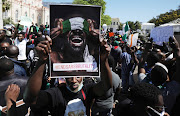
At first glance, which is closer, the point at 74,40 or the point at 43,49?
the point at 43,49

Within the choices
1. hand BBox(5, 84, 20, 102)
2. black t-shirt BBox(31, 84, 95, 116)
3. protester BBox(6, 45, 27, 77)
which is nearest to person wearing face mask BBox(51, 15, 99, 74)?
black t-shirt BBox(31, 84, 95, 116)

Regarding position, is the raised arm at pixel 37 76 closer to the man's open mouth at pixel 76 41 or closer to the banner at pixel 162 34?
the man's open mouth at pixel 76 41

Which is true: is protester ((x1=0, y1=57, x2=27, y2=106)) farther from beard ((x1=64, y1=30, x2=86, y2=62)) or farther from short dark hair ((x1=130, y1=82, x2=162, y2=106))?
short dark hair ((x1=130, y1=82, x2=162, y2=106))

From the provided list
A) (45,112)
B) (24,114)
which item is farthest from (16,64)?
(45,112)

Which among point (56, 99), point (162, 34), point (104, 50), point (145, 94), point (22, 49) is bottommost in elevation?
point (56, 99)

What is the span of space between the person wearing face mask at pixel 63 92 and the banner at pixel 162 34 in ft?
6.44

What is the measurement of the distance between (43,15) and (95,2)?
16201mm

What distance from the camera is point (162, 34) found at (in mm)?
3582

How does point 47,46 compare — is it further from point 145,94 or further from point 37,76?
point 145,94

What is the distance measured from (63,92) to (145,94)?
887mm

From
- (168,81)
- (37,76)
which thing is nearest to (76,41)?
(37,76)

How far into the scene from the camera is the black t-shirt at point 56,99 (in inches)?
72.1

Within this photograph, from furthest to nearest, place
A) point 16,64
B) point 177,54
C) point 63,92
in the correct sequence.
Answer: point 16,64
point 177,54
point 63,92

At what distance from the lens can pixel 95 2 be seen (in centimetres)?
5403
